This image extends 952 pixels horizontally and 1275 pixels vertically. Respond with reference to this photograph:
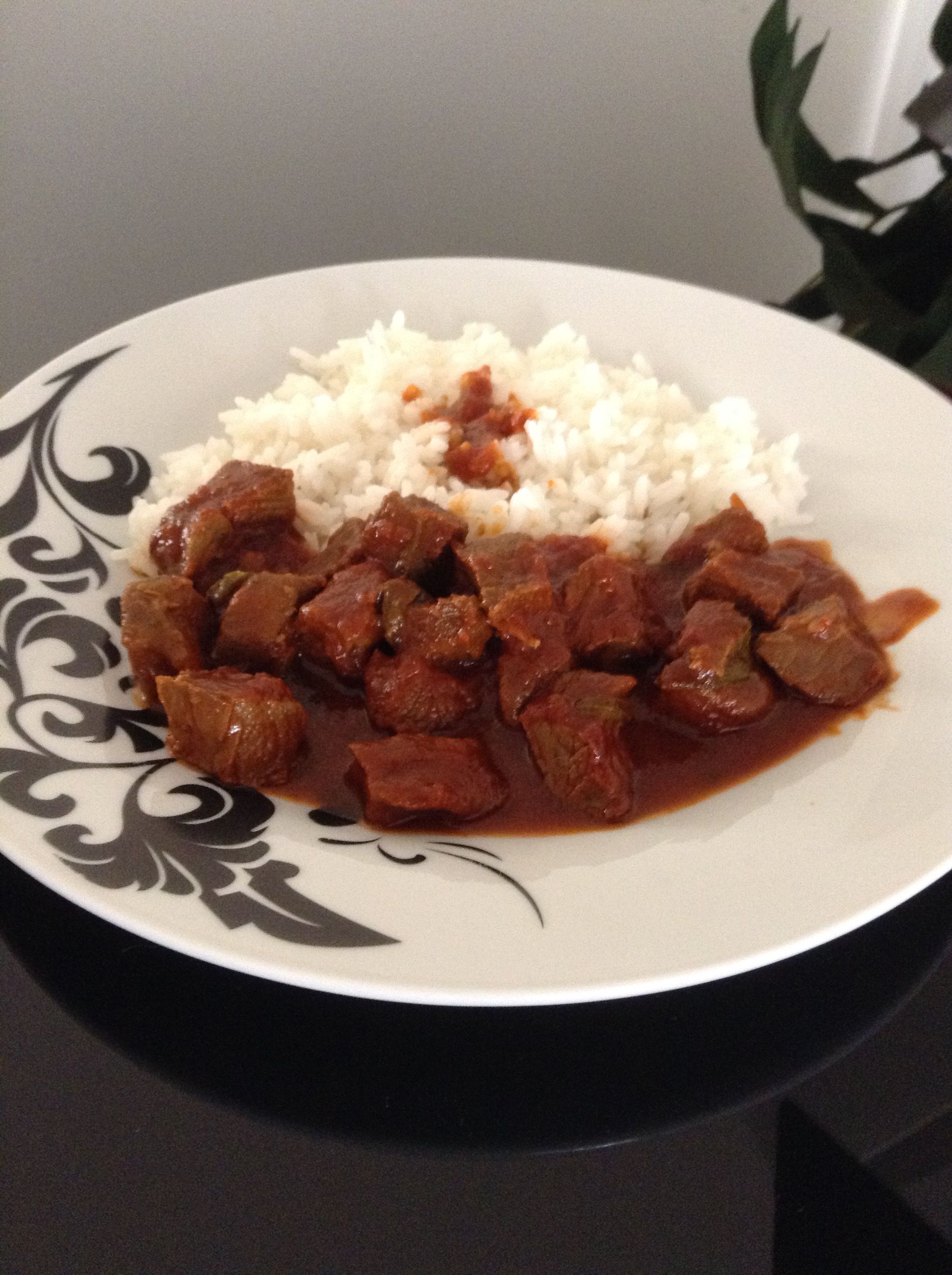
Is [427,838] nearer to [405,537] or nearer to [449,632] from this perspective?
[449,632]

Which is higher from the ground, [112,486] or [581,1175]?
[112,486]

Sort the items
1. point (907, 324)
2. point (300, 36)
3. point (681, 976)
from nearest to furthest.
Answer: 1. point (681, 976)
2. point (907, 324)
3. point (300, 36)

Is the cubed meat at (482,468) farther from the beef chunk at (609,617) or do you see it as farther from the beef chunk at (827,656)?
the beef chunk at (827,656)

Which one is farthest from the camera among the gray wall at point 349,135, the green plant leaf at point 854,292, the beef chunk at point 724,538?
the gray wall at point 349,135

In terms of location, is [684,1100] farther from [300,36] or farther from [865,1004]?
[300,36]

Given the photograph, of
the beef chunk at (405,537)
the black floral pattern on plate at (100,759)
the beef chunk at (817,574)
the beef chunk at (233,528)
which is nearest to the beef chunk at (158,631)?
the black floral pattern on plate at (100,759)

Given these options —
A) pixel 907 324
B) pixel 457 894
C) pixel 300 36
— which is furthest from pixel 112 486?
pixel 907 324
